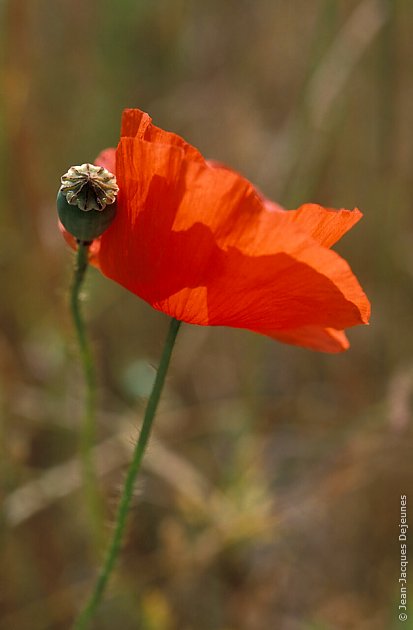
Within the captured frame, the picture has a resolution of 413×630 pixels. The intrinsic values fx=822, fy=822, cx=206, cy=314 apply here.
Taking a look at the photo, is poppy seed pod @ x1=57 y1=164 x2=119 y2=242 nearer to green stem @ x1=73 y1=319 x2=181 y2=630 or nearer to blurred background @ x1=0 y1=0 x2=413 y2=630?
green stem @ x1=73 y1=319 x2=181 y2=630

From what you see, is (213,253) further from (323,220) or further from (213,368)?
(213,368)

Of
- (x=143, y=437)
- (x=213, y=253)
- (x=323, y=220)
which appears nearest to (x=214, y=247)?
(x=213, y=253)

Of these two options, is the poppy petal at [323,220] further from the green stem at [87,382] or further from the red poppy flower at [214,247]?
the green stem at [87,382]

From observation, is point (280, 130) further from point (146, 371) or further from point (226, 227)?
point (226, 227)

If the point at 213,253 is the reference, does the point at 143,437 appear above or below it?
below

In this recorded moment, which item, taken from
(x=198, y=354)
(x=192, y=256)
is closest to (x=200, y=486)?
(x=198, y=354)

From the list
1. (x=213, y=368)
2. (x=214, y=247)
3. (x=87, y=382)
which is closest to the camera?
(x=214, y=247)
